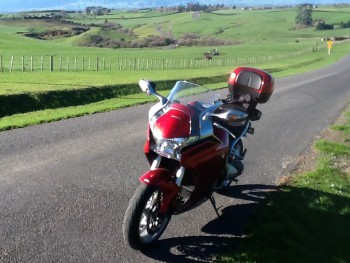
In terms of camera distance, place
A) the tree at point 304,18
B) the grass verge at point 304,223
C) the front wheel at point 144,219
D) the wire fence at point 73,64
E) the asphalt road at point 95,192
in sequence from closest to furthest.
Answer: the front wheel at point 144,219 < the asphalt road at point 95,192 < the grass verge at point 304,223 < the wire fence at point 73,64 < the tree at point 304,18

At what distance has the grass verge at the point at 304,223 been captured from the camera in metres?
5.38

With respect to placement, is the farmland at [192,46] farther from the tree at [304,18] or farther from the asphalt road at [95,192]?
the asphalt road at [95,192]

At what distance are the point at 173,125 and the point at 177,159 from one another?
0.36 m

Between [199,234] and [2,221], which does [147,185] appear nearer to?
[199,234]

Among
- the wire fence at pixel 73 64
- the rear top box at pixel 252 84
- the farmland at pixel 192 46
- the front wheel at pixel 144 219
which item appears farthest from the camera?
the farmland at pixel 192 46

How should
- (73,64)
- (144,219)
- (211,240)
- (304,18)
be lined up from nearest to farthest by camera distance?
(144,219) → (211,240) → (73,64) → (304,18)

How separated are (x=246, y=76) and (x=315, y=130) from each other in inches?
223

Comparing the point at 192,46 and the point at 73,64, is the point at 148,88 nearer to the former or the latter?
the point at 73,64

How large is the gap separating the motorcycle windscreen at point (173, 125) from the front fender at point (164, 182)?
1.38ft

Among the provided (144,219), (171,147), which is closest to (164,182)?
(171,147)

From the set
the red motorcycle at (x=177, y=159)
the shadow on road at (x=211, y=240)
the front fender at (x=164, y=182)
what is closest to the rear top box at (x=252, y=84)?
the shadow on road at (x=211, y=240)

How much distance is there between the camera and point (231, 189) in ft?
24.6

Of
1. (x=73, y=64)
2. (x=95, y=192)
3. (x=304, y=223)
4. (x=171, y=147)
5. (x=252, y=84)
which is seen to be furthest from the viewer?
(x=73, y=64)

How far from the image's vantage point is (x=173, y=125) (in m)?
5.02
